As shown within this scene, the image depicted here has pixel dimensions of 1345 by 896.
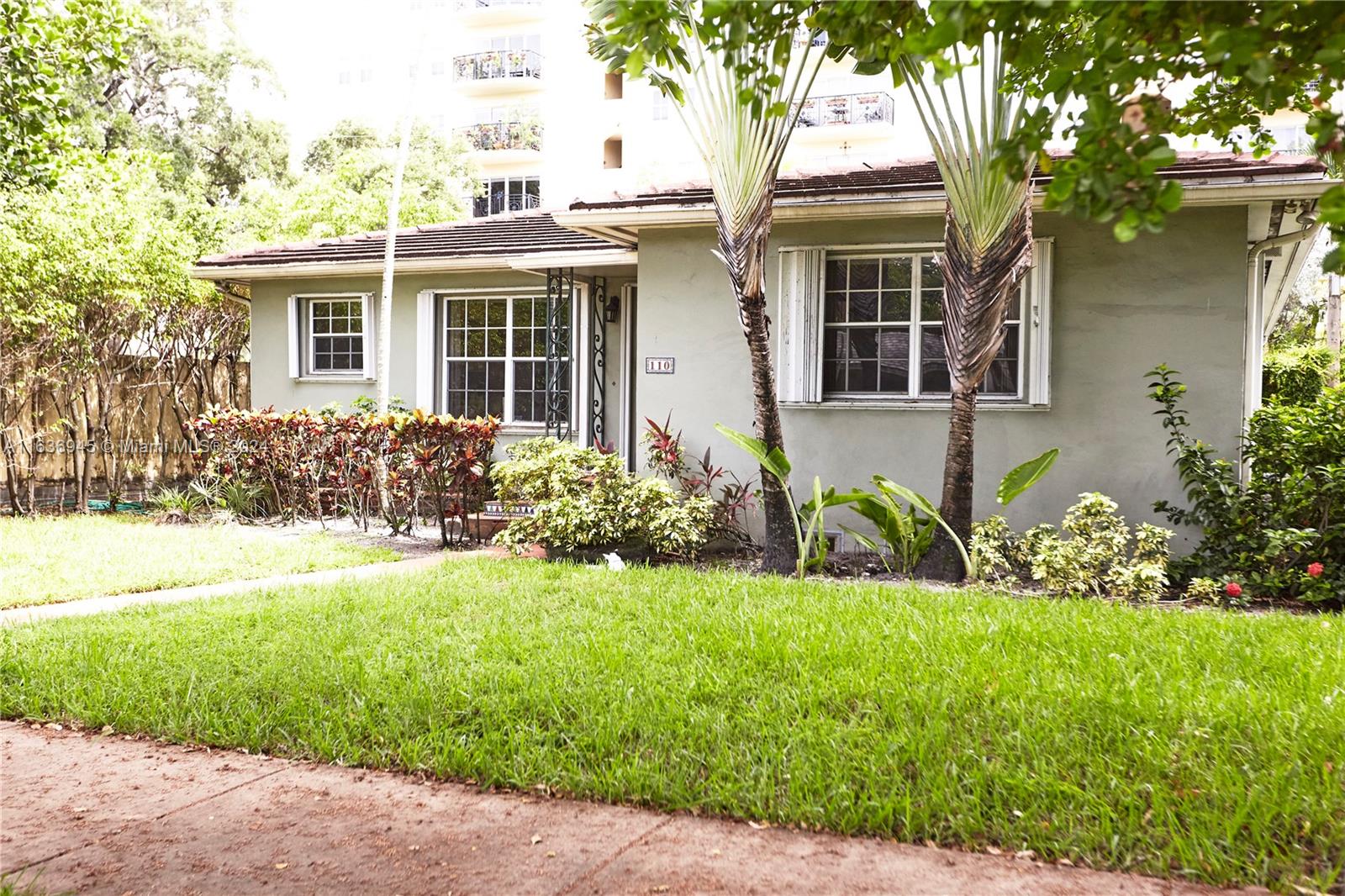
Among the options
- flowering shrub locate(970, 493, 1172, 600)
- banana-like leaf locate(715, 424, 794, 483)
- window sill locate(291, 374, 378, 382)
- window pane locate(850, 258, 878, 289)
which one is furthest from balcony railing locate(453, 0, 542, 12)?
flowering shrub locate(970, 493, 1172, 600)

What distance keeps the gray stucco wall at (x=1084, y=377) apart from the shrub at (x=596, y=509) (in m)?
1.25

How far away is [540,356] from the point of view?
521 inches

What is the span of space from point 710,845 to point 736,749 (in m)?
0.66

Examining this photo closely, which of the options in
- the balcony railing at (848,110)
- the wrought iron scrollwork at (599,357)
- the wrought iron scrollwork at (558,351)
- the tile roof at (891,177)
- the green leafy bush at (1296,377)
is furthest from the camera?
the balcony railing at (848,110)

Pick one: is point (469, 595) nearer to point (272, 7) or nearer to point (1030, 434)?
point (1030, 434)

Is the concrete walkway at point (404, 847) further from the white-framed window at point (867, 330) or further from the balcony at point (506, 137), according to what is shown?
the balcony at point (506, 137)

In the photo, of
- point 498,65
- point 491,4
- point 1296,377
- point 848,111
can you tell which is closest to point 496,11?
point 491,4

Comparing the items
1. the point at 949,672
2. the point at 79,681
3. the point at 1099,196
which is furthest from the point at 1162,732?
the point at 79,681

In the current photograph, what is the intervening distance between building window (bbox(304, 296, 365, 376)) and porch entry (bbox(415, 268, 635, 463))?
119 cm

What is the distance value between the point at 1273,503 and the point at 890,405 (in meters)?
3.15

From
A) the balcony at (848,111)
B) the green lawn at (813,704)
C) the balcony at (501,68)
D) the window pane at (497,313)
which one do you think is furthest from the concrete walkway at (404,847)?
the balcony at (501,68)

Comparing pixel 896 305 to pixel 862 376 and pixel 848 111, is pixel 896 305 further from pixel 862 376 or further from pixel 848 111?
pixel 848 111

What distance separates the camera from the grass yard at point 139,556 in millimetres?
8180

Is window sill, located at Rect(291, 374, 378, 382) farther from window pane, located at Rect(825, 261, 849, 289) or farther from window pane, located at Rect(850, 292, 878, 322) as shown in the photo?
window pane, located at Rect(850, 292, 878, 322)
